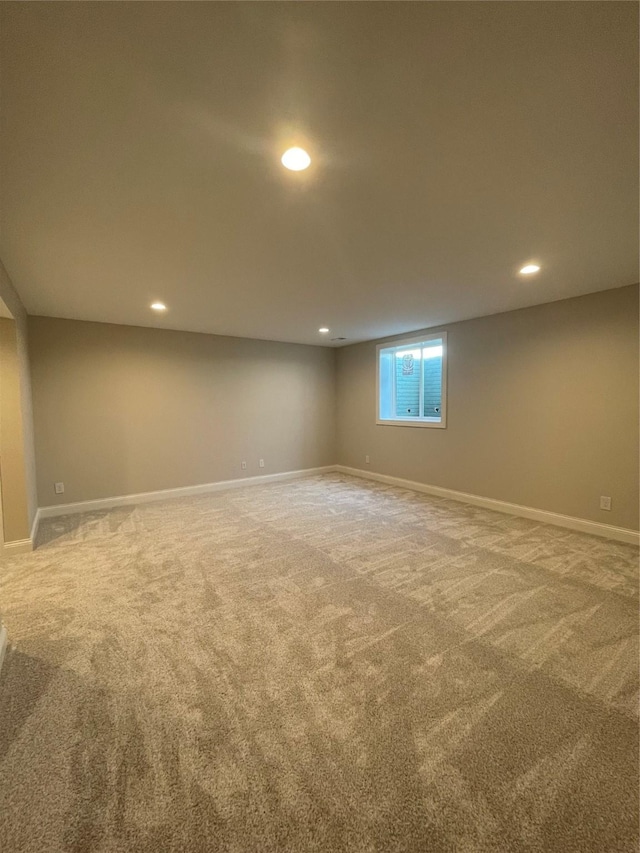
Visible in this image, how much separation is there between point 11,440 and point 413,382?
499 centimetres

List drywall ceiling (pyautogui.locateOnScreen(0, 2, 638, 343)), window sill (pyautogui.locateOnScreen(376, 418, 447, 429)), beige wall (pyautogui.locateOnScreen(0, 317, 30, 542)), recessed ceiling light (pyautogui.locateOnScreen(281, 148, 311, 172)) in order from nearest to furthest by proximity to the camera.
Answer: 1. drywall ceiling (pyautogui.locateOnScreen(0, 2, 638, 343))
2. recessed ceiling light (pyautogui.locateOnScreen(281, 148, 311, 172))
3. beige wall (pyautogui.locateOnScreen(0, 317, 30, 542))
4. window sill (pyautogui.locateOnScreen(376, 418, 447, 429))

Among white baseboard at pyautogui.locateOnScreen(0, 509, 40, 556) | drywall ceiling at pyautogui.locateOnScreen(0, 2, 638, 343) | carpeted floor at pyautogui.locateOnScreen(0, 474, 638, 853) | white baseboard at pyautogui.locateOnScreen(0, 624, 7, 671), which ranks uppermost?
drywall ceiling at pyautogui.locateOnScreen(0, 2, 638, 343)

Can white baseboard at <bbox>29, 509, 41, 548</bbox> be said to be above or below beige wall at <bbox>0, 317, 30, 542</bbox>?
below

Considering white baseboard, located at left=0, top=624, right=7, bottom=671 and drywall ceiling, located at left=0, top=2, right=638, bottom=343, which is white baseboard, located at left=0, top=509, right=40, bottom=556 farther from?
drywall ceiling, located at left=0, top=2, right=638, bottom=343

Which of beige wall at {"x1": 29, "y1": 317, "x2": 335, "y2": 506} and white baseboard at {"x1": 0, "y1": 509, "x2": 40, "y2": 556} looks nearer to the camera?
white baseboard at {"x1": 0, "y1": 509, "x2": 40, "y2": 556}

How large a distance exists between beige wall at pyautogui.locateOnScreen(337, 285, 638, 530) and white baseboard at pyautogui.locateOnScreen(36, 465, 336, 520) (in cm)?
217

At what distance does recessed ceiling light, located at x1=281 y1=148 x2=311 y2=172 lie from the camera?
1.45m

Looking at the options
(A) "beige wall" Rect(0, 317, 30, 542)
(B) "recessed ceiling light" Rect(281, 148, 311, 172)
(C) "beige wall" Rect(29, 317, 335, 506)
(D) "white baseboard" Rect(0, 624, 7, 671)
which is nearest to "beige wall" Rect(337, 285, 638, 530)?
(C) "beige wall" Rect(29, 317, 335, 506)

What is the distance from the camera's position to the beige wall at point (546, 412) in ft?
10.7

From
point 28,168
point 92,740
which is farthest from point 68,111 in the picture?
point 92,740

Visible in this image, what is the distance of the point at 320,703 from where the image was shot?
4.86ft

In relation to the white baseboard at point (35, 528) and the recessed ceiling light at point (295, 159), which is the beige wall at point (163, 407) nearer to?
the white baseboard at point (35, 528)

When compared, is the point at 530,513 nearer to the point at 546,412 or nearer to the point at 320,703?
the point at 546,412

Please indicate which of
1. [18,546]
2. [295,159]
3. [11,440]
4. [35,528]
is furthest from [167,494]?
[295,159]
